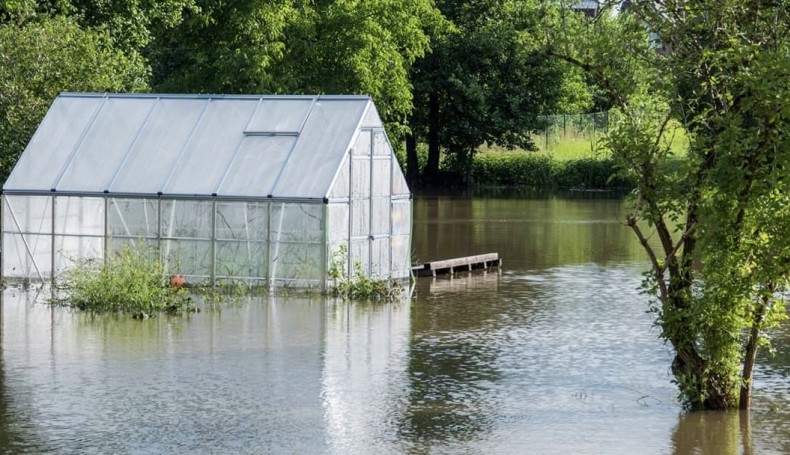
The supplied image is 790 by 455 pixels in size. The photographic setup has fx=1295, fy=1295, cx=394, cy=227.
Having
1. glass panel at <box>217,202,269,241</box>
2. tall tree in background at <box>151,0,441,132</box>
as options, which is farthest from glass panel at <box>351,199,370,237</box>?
tall tree in background at <box>151,0,441,132</box>

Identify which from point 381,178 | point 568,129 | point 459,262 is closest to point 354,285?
point 381,178

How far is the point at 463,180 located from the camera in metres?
63.0

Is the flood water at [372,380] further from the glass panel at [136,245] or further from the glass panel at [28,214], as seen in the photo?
the glass panel at [136,245]

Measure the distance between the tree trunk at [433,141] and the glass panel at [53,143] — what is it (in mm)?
34690

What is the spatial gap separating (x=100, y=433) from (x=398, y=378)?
13.9ft

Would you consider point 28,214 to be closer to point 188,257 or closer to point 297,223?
point 188,257

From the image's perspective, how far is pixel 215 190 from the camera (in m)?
23.9

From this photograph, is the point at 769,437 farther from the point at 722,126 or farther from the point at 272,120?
the point at 272,120

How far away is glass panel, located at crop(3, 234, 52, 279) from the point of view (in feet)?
81.2

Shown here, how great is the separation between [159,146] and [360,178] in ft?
13.4

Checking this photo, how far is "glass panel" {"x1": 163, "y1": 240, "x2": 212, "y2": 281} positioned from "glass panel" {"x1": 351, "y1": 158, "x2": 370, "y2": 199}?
2907 millimetres

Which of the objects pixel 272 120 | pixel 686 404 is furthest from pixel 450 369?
pixel 272 120

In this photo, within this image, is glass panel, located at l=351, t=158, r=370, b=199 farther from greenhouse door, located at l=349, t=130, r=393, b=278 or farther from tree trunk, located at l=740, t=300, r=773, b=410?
tree trunk, located at l=740, t=300, r=773, b=410

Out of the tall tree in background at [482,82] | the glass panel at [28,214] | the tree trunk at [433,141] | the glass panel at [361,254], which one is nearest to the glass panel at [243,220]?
the glass panel at [361,254]
